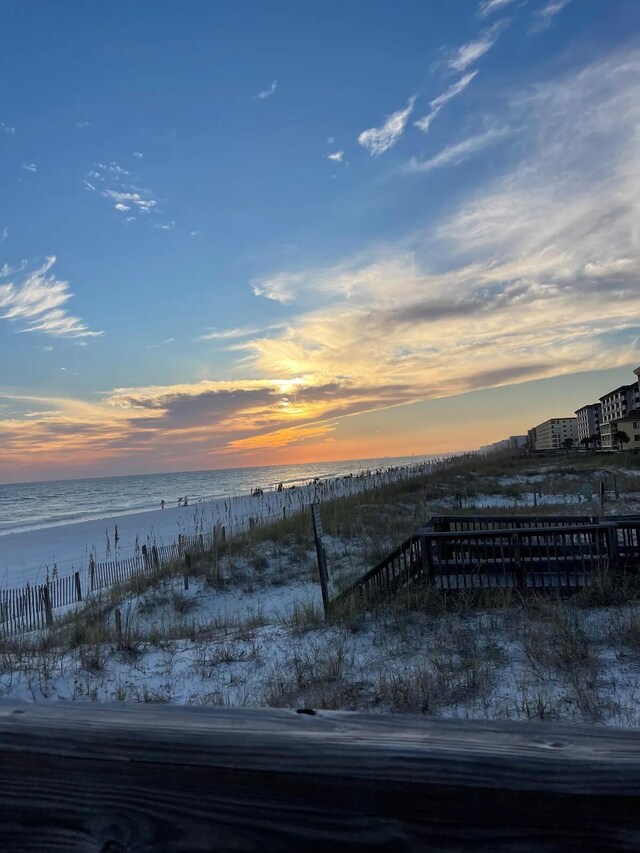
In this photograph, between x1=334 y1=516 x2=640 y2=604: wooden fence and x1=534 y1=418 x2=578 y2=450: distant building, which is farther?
x1=534 y1=418 x2=578 y2=450: distant building

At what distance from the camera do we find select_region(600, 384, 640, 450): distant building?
8219cm

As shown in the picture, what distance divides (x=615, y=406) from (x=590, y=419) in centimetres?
2324

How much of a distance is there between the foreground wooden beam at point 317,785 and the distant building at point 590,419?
125 m

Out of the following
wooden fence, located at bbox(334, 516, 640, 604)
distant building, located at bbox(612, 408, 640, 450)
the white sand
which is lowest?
the white sand

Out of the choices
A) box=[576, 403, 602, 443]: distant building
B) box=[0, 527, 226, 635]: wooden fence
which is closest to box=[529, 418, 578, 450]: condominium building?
box=[576, 403, 602, 443]: distant building

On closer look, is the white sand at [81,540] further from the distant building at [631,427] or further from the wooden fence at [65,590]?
the distant building at [631,427]

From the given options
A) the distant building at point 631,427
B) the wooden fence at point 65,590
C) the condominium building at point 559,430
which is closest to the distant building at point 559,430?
the condominium building at point 559,430

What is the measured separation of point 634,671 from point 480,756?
550cm

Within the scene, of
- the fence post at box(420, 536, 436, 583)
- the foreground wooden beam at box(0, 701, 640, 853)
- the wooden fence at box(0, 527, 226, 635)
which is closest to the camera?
the foreground wooden beam at box(0, 701, 640, 853)

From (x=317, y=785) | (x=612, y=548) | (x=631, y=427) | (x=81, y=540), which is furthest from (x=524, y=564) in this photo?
(x=631, y=427)

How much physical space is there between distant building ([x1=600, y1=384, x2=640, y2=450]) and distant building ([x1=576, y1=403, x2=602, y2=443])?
7750 millimetres

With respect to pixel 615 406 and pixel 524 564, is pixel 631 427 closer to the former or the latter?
pixel 615 406

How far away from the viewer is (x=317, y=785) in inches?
36.6

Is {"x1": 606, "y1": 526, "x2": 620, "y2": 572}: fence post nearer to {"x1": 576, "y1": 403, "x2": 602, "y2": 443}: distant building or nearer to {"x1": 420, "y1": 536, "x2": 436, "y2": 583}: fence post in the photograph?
{"x1": 420, "y1": 536, "x2": 436, "y2": 583}: fence post
